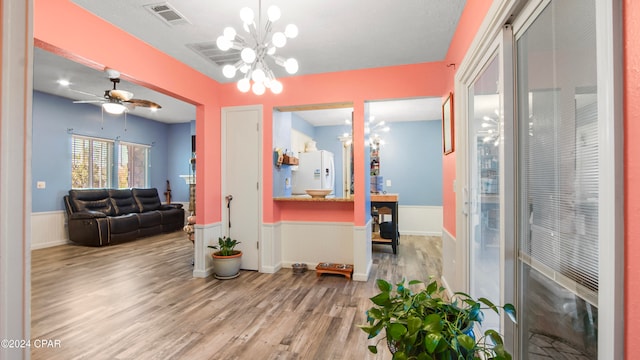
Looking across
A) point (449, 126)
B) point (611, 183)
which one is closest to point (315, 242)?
point (449, 126)

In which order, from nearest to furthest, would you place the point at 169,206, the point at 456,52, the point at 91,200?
the point at 456,52, the point at 91,200, the point at 169,206

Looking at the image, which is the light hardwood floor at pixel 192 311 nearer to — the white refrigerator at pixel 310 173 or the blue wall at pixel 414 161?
the white refrigerator at pixel 310 173

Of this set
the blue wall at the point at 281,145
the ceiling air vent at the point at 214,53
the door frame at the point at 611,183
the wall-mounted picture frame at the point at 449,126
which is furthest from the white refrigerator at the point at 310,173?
the door frame at the point at 611,183

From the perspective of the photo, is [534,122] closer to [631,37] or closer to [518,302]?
[631,37]

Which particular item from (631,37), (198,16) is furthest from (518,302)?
(198,16)

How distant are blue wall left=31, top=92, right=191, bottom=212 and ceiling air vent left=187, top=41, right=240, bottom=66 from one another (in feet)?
9.90

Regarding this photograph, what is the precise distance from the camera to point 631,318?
25.5 inches

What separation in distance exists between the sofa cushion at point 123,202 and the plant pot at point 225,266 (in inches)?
148

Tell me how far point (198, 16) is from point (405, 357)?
268 centimetres

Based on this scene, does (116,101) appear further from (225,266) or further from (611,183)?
(611,183)

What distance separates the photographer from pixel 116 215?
5852 mm

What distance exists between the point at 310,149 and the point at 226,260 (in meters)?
3.25

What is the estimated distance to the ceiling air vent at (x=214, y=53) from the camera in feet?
9.34

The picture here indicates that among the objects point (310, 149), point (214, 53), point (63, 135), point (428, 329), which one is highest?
point (214, 53)
